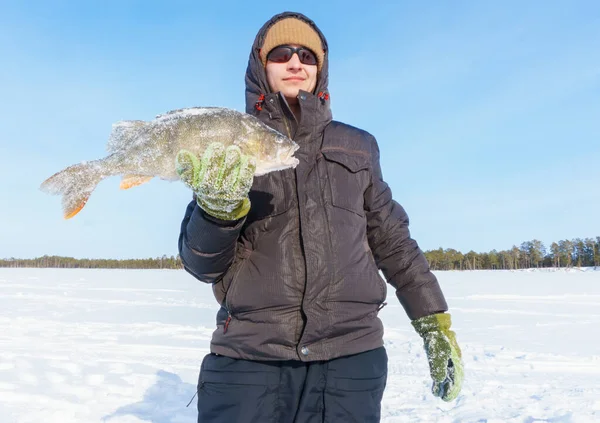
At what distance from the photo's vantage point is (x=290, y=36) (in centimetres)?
276

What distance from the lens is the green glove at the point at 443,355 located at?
263 cm

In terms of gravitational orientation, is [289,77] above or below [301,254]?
above

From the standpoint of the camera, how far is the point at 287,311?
2107 millimetres

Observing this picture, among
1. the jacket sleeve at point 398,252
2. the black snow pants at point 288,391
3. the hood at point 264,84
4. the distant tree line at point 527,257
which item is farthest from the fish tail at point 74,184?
the distant tree line at point 527,257

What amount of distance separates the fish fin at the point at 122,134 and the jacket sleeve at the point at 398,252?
1.27 meters

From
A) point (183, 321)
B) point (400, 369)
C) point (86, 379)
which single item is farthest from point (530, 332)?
point (86, 379)

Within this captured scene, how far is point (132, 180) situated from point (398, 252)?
1.49 m

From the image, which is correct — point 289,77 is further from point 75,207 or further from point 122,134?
point 75,207

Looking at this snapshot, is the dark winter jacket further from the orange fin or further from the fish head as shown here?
the orange fin

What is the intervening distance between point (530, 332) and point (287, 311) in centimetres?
915

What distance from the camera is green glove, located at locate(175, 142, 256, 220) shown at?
6.48 feet

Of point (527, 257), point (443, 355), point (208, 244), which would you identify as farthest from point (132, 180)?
point (527, 257)

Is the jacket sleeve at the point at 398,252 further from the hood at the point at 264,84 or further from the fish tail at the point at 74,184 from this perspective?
the fish tail at the point at 74,184

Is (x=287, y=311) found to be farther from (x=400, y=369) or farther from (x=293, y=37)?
(x=400, y=369)
